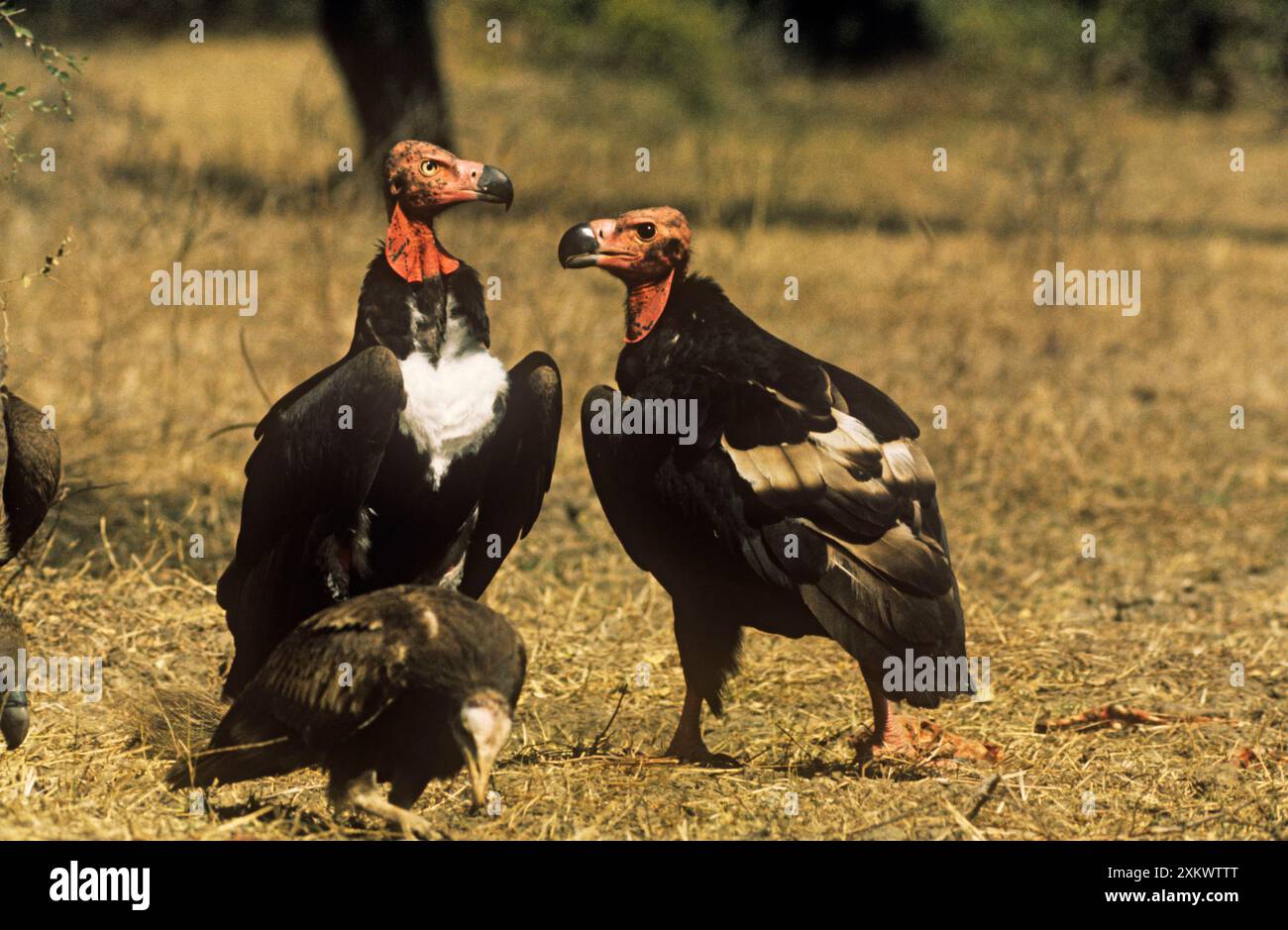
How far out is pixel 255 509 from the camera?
448 centimetres

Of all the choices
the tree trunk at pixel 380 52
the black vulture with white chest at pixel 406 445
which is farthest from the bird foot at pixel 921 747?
the tree trunk at pixel 380 52

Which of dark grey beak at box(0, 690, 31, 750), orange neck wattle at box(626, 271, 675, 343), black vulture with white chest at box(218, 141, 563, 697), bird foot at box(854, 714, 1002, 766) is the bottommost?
bird foot at box(854, 714, 1002, 766)

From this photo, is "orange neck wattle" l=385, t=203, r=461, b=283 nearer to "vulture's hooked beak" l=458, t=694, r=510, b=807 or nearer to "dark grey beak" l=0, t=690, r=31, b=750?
"vulture's hooked beak" l=458, t=694, r=510, b=807

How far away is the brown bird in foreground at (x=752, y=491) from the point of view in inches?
171

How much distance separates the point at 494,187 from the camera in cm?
434

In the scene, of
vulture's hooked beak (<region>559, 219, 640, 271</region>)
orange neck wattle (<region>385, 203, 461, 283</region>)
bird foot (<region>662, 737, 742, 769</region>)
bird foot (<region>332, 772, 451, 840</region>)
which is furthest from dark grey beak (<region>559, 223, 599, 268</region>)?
bird foot (<region>332, 772, 451, 840</region>)

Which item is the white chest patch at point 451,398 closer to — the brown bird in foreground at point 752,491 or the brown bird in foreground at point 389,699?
the brown bird in foreground at point 752,491

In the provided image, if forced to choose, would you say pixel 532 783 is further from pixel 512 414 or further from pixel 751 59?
pixel 751 59

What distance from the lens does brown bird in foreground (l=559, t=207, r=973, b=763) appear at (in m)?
4.34

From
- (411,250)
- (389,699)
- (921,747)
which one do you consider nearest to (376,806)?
(389,699)

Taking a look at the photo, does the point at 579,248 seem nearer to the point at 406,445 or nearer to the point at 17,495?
the point at 406,445

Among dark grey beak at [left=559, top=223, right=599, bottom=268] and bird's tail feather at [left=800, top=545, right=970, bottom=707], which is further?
dark grey beak at [left=559, top=223, right=599, bottom=268]

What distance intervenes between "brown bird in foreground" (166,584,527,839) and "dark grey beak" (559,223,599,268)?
3.34 feet

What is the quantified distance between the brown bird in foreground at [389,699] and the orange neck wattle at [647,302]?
111cm
